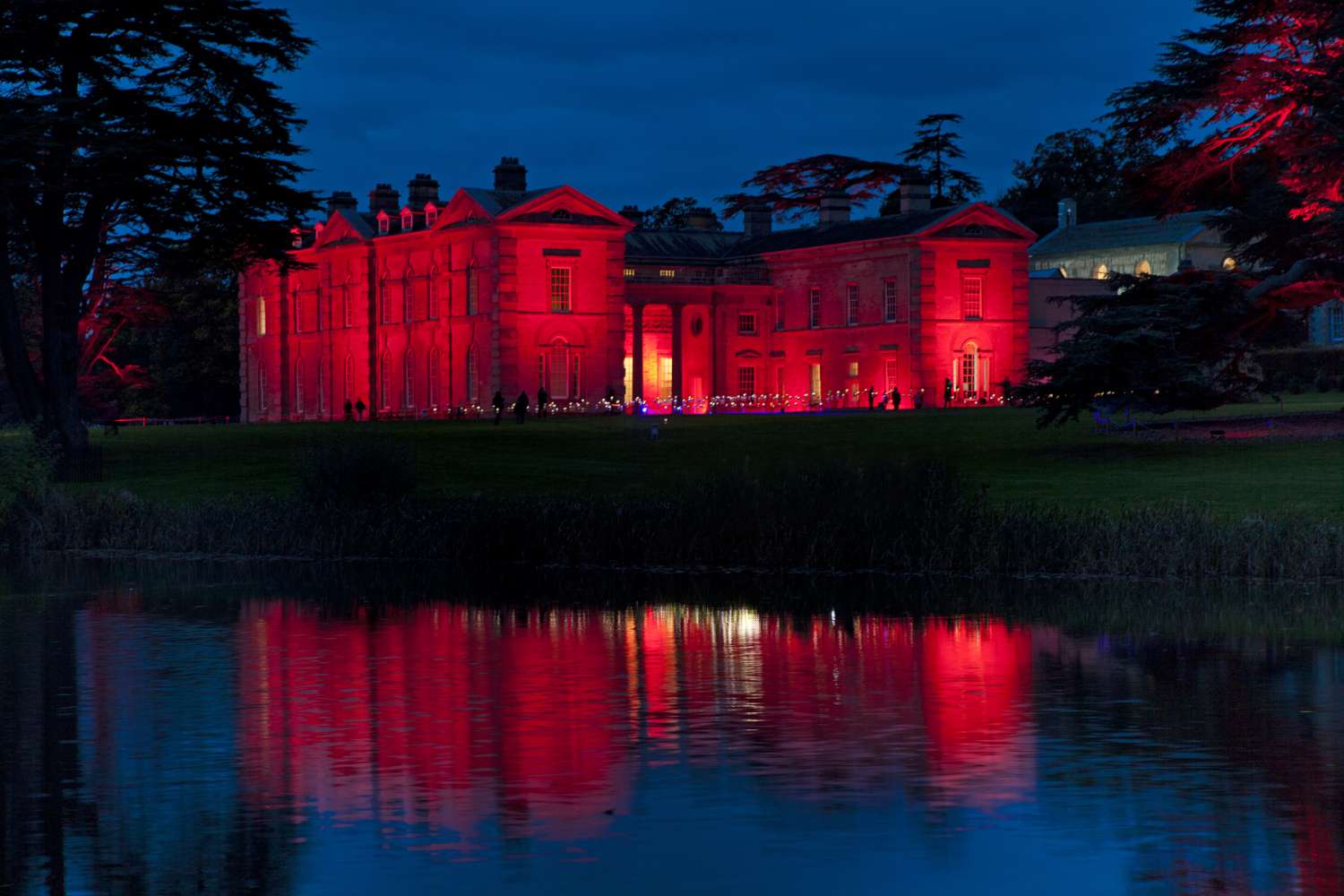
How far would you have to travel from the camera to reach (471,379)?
299 feet

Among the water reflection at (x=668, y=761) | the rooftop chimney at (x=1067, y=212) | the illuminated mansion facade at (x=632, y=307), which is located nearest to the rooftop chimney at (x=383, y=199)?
the illuminated mansion facade at (x=632, y=307)

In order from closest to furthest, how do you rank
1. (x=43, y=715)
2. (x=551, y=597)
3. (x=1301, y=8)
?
(x=43, y=715) < (x=551, y=597) < (x=1301, y=8)

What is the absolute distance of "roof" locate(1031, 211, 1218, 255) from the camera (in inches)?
4656

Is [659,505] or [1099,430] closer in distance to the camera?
[659,505]

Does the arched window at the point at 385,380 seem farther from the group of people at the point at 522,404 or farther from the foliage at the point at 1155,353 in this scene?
the foliage at the point at 1155,353

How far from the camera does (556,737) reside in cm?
1664

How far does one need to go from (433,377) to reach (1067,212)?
49.7m

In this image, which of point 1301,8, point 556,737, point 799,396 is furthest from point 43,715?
point 799,396

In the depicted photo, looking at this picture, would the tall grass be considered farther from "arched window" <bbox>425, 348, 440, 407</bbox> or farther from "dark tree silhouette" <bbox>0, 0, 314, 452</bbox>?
"arched window" <bbox>425, 348, 440, 407</bbox>

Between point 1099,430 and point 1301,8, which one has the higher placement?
point 1301,8

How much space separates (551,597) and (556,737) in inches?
486

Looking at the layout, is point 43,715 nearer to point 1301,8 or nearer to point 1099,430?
point 1301,8

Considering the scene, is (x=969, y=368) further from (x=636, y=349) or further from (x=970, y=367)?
(x=636, y=349)

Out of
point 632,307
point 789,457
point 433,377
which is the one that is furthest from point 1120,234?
point 789,457
